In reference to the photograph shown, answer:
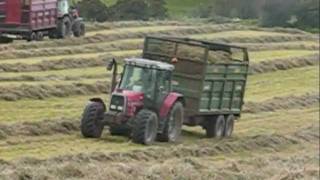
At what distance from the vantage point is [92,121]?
64.2ft

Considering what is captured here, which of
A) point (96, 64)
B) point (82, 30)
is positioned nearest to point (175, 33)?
point (82, 30)

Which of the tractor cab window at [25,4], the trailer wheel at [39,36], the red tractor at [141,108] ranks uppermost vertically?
the tractor cab window at [25,4]

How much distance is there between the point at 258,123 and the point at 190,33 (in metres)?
17.0

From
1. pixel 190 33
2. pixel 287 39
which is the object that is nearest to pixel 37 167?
pixel 190 33

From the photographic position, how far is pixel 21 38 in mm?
33469

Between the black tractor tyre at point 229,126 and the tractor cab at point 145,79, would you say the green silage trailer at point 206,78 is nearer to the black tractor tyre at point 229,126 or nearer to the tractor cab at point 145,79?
the black tractor tyre at point 229,126

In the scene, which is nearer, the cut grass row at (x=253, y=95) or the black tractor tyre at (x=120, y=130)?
the black tractor tyre at (x=120, y=130)

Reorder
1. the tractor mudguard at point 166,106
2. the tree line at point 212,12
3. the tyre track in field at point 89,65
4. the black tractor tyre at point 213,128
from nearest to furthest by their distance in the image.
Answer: the tractor mudguard at point 166,106 → the black tractor tyre at point 213,128 → the tyre track in field at point 89,65 → the tree line at point 212,12

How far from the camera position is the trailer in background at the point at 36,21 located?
108ft

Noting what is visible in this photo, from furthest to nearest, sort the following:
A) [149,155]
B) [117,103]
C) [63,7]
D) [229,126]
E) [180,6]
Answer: [180,6], [63,7], [229,126], [117,103], [149,155]

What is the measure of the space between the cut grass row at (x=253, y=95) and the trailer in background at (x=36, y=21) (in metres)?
7.45

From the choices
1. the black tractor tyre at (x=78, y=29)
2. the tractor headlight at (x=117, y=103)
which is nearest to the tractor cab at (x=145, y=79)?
the tractor headlight at (x=117, y=103)

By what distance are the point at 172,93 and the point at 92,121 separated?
194 cm

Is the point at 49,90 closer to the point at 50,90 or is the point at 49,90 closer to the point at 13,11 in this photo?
the point at 50,90
